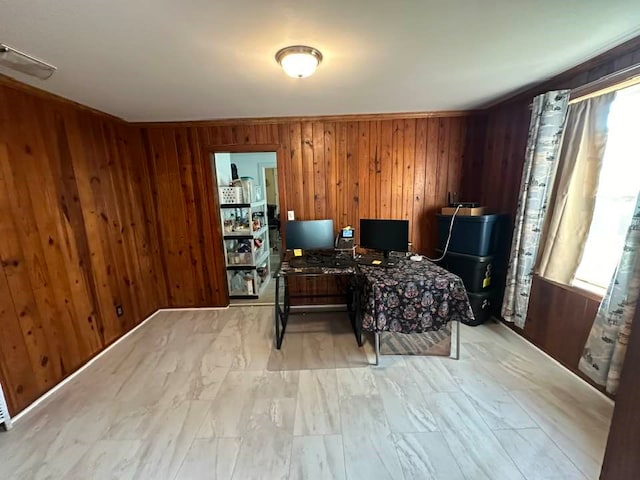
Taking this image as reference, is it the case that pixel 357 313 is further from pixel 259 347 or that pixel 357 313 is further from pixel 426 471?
pixel 426 471

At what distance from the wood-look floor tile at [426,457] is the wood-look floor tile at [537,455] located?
1.15 feet

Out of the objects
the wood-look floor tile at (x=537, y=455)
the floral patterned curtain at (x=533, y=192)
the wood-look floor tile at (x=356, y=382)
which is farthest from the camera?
the floral patterned curtain at (x=533, y=192)

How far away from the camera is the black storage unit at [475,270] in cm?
268

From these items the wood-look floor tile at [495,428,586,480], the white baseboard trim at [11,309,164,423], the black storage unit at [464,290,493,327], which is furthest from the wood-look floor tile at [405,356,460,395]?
the white baseboard trim at [11,309,164,423]

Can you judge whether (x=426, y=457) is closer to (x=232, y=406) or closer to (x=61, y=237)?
(x=232, y=406)

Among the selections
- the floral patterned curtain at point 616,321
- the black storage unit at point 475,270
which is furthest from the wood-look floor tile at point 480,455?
the black storage unit at point 475,270

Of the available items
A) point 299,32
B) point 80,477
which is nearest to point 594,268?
point 299,32

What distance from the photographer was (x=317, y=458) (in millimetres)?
1500

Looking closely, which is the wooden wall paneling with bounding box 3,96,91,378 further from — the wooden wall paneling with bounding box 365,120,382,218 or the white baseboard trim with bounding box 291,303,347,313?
the wooden wall paneling with bounding box 365,120,382,218

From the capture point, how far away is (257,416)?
179cm

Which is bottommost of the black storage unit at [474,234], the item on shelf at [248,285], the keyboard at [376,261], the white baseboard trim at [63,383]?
the white baseboard trim at [63,383]

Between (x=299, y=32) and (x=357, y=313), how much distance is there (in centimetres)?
234

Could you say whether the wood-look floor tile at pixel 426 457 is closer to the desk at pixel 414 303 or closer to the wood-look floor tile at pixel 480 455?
the wood-look floor tile at pixel 480 455

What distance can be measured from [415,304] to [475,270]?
100 centimetres
